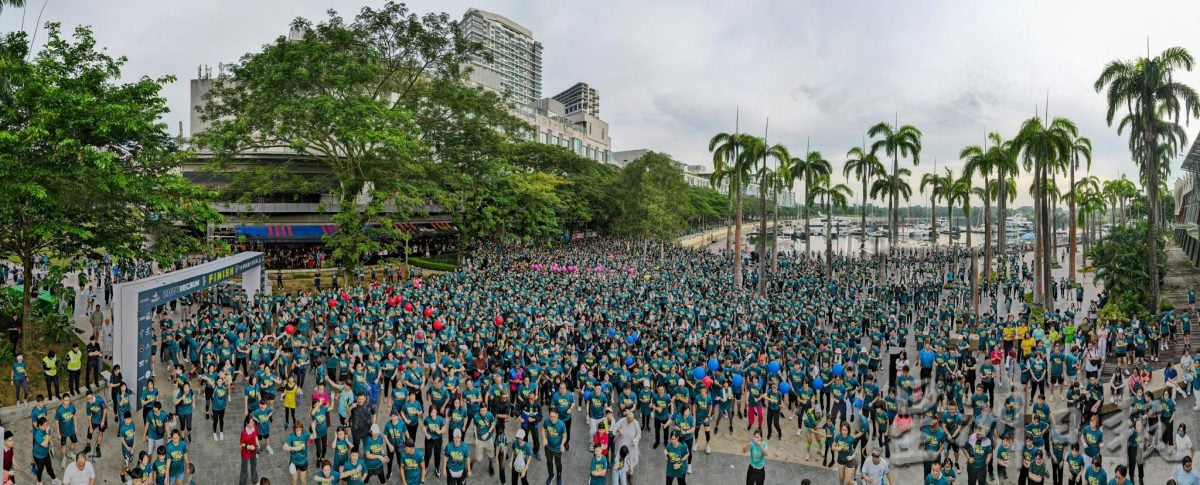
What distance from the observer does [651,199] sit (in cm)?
4491

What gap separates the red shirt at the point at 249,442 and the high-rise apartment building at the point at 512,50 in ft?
356

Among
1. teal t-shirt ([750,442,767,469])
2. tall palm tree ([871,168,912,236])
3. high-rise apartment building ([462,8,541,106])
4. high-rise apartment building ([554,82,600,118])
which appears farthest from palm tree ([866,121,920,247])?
high-rise apartment building ([554,82,600,118])

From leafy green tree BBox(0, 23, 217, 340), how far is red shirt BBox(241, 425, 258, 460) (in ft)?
24.9

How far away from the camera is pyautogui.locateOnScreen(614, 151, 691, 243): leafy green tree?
4344 centimetres

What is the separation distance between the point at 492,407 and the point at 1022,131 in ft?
85.7

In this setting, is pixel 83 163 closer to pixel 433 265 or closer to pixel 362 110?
pixel 362 110

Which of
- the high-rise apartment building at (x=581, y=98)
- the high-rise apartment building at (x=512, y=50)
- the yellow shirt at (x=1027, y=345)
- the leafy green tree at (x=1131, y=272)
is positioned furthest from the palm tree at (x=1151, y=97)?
the high-rise apartment building at (x=581, y=98)

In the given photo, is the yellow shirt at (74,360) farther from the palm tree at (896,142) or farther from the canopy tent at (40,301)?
the palm tree at (896,142)

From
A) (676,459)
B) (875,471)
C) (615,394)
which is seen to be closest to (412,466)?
(676,459)

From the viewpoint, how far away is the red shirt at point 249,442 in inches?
381

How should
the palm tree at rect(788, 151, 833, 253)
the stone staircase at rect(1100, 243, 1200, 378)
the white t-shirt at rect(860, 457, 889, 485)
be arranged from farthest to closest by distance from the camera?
the palm tree at rect(788, 151, 833, 253)
the stone staircase at rect(1100, 243, 1200, 378)
the white t-shirt at rect(860, 457, 889, 485)

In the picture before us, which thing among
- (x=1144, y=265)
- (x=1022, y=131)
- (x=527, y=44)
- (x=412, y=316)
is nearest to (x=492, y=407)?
(x=412, y=316)

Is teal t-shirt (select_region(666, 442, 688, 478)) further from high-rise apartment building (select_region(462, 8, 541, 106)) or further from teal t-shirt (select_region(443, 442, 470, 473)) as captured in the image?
high-rise apartment building (select_region(462, 8, 541, 106))

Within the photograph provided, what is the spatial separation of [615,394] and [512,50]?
5166 inches
